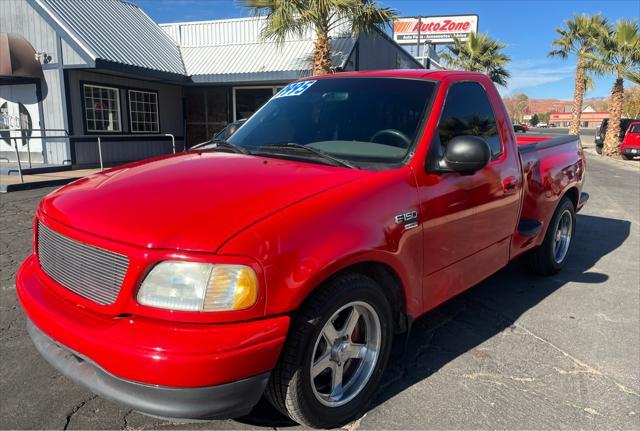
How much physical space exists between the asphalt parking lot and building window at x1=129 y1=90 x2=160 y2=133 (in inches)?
478

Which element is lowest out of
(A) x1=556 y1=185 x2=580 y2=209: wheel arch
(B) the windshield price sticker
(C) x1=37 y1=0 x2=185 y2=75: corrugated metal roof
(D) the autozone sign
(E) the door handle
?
(A) x1=556 y1=185 x2=580 y2=209: wheel arch

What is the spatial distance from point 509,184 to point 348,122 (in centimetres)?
141

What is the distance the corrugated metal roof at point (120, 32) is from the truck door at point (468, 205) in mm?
12351

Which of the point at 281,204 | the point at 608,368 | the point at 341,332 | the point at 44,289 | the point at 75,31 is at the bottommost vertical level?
the point at 608,368

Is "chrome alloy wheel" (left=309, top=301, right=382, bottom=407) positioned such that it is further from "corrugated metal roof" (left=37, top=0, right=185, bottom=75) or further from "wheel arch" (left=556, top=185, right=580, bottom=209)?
"corrugated metal roof" (left=37, top=0, right=185, bottom=75)

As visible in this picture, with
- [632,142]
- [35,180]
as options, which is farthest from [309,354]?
[632,142]

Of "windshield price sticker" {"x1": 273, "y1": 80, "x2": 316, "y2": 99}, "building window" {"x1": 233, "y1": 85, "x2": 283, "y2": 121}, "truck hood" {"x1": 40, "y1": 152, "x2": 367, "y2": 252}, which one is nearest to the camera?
"truck hood" {"x1": 40, "y1": 152, "x2": 367, "y2": 252}

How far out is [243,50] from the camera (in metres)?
17.7

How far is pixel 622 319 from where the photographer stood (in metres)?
4.04

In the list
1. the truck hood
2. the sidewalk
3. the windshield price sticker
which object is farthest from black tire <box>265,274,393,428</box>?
the sidewalk

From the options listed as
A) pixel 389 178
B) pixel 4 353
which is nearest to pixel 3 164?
pixel 4 353

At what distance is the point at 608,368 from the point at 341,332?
1992 mm

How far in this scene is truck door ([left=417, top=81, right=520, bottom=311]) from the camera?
2904 millimetres

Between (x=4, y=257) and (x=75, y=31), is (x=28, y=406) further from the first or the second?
(x=75, y=31)
